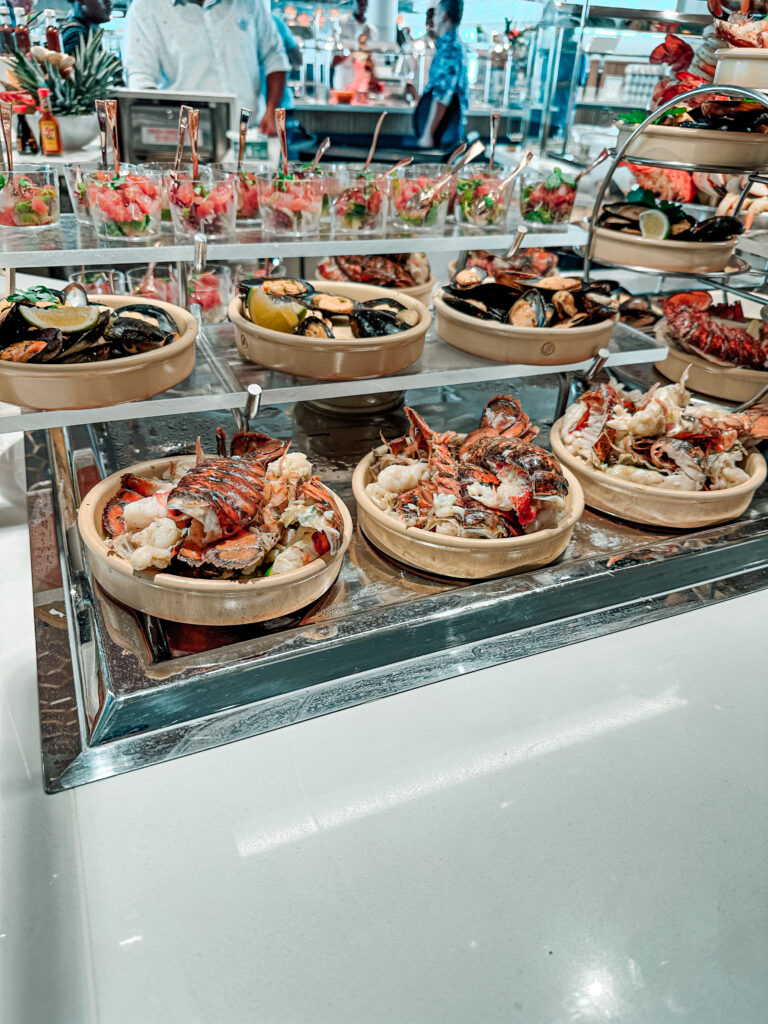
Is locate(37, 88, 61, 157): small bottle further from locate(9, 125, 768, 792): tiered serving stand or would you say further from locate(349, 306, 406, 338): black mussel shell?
locate(349, 306, 406, 338): black mussel shell

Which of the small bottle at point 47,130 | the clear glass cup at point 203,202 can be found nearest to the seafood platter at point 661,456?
the clear glass cup at point 203,202

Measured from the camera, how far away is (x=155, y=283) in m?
1.39

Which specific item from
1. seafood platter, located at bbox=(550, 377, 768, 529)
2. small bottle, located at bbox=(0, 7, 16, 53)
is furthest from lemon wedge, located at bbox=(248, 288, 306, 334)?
small bottle, located at bbox=(0, 7, 16, 53)

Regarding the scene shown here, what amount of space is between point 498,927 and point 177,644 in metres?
0.50

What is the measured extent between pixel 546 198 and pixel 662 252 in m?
0.24

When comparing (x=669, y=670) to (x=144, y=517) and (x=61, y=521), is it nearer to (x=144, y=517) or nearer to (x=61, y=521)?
(x=144, y=517)

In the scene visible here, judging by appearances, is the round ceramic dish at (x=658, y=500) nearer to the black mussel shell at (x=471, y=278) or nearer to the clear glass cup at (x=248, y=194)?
the black mussel shell at (x=471, y=278)

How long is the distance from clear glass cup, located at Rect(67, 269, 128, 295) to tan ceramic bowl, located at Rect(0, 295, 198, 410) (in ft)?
1.23

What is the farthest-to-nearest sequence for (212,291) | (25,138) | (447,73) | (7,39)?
(447,73), (7,39), (25,138), (212,291)

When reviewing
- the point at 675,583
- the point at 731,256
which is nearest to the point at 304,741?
the point at 675,583

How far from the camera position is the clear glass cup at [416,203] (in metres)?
1.26

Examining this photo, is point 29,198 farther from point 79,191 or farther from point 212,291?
point 212,291

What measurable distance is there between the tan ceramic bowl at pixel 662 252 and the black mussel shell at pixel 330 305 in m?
0.52

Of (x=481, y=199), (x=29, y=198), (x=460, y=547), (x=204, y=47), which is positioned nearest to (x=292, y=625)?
(x=460, y=547)
